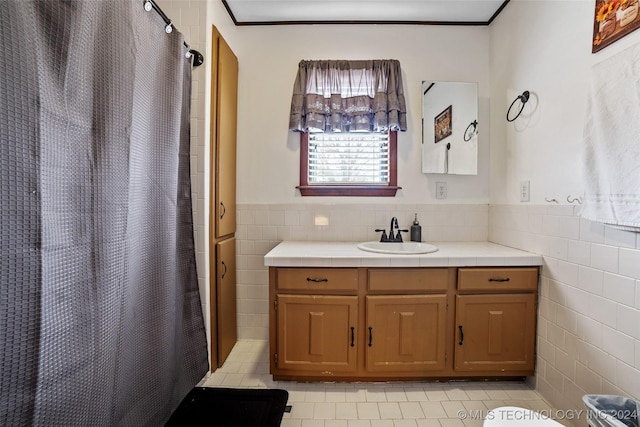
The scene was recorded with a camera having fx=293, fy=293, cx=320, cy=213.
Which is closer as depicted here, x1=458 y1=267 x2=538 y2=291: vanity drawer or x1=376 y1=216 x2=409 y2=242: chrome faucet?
x1=458 y1=267 x2=538 y2=291: vanity drawer

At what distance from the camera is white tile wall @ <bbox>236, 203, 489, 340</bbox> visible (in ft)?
7.50

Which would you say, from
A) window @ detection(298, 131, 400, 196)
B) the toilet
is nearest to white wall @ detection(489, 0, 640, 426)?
the toilet

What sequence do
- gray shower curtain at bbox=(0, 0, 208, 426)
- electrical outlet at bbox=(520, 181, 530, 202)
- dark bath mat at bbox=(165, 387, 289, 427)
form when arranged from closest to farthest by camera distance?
1. gray shower curtain at bbox=(0, 0, 208, 426)
2. dark bath mat at bbox=(165, 387, 289, 427)
3. electrical outlet at bbox=(520, 181, 530, 202)

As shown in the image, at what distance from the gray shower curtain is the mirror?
1728 mm

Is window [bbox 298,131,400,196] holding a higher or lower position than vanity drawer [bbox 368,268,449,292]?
higher

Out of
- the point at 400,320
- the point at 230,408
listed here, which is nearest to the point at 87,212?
the point at 230,408

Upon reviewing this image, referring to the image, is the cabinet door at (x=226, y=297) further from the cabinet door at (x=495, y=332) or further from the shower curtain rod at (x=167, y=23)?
the cabinet door at (x=495, y=332)

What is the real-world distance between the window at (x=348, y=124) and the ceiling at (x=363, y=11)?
13.0 inches

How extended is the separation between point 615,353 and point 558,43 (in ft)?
5.07

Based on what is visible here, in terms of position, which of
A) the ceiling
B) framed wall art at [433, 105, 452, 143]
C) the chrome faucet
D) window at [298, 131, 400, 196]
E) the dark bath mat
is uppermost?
the ceiling

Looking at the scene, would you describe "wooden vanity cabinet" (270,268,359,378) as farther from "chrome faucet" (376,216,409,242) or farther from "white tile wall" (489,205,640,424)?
"white tile wall" (489,205,640,424)

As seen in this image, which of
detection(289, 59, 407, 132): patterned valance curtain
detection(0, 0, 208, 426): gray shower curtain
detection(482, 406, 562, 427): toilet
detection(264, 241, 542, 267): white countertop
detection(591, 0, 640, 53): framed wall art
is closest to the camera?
detection(0, 0, 208, 426): gray shower curtain

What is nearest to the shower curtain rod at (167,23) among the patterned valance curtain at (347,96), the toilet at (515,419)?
the patterned valance curtain at (347,96)

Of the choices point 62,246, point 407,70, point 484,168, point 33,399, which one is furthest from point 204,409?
point 407,70
